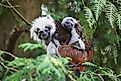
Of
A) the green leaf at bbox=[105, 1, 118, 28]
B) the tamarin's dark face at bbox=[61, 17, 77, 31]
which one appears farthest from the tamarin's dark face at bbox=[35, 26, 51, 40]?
the green leaf at bbox=[105, 1, 118, 28]

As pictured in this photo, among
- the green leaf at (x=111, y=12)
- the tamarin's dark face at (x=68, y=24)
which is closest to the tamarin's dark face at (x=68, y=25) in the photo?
the tamarin's dark face at (x=68, y=24)

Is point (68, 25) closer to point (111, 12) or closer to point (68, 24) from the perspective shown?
point (68, 24)

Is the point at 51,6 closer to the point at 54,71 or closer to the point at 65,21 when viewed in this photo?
the point at 65,21

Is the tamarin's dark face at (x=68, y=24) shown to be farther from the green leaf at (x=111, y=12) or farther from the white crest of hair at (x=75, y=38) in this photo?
the green leaf at (x=111, y=12)

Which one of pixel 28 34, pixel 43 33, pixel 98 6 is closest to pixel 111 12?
pixel 98 6

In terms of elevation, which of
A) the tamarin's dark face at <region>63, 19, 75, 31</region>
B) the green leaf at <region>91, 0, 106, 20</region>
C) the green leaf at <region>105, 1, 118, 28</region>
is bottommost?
the tamarin's dark face at <region>63, 19, 75, 31</region>

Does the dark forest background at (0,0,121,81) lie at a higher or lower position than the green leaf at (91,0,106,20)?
lower

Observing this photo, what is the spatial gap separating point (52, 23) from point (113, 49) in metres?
0.45

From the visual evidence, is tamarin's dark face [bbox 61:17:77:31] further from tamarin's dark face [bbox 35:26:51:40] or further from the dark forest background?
the dark forest background

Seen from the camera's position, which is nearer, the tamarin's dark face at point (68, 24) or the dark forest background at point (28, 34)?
the tamarin's dark face at point (68, 24)

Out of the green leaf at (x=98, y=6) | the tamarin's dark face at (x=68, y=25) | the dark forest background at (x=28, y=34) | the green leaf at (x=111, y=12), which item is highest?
the green leaf at (x=98, y=6)

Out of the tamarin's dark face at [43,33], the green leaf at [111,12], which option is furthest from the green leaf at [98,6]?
the tamarin's dark face at [43,33]

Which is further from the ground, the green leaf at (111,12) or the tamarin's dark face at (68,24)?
the green leaf at (111,12)

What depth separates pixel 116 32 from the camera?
150 centimetres
